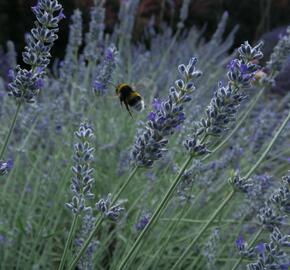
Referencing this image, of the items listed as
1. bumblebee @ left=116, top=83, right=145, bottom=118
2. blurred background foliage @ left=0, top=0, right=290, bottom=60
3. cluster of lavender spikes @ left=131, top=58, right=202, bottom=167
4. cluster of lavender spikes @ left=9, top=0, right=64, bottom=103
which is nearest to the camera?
cluster of lavender spikes @ left=131, top=58, right=202, bottom=167

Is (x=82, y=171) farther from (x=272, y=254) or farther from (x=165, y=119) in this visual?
(x=272, y=254)

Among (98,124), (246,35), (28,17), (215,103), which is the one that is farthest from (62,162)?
(246,35)

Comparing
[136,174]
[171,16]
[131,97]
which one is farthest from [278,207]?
[171,16]

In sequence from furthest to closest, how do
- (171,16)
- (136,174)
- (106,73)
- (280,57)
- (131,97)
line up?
(171,16) → (136,174) → (280,57) → (106,73) → (131,97)

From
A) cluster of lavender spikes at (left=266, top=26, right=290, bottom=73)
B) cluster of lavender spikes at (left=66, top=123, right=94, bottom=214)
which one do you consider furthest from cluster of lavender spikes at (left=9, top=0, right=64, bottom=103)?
cluster of lavender spikes at (left=266, top=26, right=290, bottom=73)

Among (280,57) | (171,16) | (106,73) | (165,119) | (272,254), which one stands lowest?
(171,16)

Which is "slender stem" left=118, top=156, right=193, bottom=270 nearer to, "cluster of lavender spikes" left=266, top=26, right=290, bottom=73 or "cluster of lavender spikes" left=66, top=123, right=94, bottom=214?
"cluster of lavender spikes" left=66, top=123, right=94, bottom=214

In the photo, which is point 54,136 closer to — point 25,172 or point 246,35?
point 25,172

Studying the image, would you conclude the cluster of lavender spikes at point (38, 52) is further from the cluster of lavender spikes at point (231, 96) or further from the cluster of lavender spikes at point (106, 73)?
the cluster of lavender spikes at point (106, 73)
